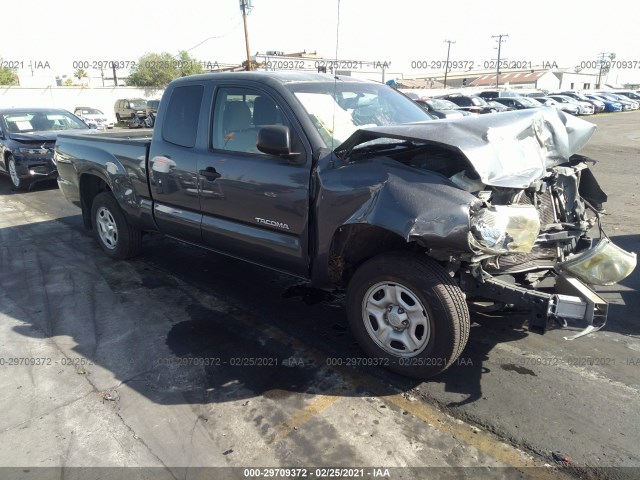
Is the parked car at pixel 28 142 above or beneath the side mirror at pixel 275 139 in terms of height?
beneath

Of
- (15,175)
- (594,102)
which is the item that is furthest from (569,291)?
(594,102)

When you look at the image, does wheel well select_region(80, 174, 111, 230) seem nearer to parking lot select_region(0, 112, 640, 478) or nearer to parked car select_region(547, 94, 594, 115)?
parking lot select_region(0, 112, 640, 478)

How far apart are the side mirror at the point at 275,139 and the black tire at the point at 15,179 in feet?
27.4

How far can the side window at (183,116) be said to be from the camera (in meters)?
4.37

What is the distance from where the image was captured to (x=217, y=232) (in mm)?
4250

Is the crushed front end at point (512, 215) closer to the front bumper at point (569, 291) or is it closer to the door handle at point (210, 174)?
the front bumper at point (569, 291)

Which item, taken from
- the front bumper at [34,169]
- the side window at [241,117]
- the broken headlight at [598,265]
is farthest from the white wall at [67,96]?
the broken headlight at [598,265]

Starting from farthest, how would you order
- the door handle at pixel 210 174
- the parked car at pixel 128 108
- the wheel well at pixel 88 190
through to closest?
the parked car at pixel 128 108 → the wheel well at pixel 88 190 → the door handle at pixel 210 174

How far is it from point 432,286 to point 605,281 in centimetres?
125

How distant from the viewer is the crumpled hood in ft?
9.49

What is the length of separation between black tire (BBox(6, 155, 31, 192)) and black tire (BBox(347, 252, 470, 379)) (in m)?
9.03

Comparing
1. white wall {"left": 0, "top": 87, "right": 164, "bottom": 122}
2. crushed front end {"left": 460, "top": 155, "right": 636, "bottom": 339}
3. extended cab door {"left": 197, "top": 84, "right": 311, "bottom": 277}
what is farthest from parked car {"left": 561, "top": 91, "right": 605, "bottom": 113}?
extended cab door {"left": 197, "top": 84, "right": 311, "bottom": 277}

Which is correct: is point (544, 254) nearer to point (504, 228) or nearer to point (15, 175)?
point (504, 228)

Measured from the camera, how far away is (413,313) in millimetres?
Answer: 3066
